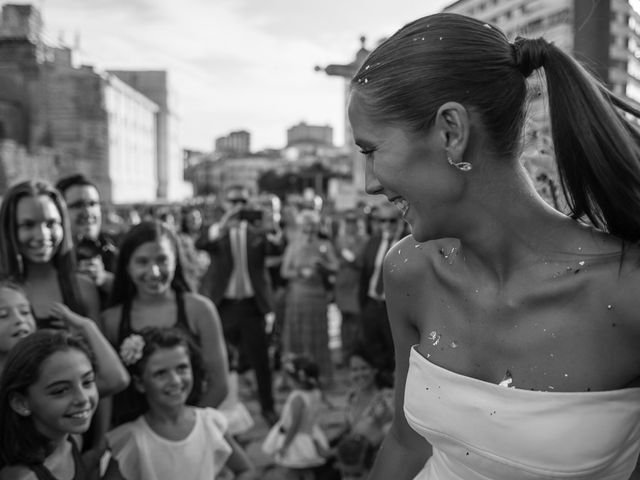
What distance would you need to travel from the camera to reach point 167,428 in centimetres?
224

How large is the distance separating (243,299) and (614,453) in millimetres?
4175

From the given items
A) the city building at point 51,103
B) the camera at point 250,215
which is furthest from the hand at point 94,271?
the city building at point 51,103

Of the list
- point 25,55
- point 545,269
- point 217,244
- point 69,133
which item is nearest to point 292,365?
point 217,244

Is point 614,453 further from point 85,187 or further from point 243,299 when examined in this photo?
point 243,299

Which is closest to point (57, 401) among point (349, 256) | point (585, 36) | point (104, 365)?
point (104, 365)

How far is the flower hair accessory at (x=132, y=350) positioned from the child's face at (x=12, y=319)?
329mm

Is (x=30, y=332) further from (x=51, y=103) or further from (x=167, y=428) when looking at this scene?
(x=51, y=103)

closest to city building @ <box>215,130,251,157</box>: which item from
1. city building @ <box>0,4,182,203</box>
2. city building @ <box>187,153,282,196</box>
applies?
city building @ <box>187,153,282,196</box>

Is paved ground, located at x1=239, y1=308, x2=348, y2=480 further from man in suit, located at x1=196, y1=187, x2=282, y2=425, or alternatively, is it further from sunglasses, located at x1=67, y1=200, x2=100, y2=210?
sunglasses, located at x1=67, y1=200, x2=100, y2=210

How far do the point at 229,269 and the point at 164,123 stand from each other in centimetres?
5334

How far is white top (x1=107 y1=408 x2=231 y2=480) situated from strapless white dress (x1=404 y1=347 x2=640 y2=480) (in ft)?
4.29

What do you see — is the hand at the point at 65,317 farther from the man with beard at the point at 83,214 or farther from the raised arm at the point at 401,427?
the raised arm at the point at 401,427

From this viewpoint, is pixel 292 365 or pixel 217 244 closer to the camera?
pixel 292 365

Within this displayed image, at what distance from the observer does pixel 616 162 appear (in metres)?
0.99
